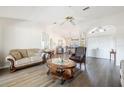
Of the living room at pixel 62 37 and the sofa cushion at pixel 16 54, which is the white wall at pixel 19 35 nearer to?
the living room at pixel 62 37

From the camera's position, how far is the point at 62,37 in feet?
9.32

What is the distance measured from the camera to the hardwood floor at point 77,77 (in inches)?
102

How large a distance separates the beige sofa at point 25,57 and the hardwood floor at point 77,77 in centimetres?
17

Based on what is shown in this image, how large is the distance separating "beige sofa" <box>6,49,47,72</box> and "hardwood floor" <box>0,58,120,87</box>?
0.17m

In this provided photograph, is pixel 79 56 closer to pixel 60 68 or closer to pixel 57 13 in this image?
pixel 60 68

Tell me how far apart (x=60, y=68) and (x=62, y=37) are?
876mm

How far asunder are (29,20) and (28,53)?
99cm

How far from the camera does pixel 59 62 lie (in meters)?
3.05

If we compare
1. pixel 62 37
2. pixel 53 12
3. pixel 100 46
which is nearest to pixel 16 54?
pixel 62 37

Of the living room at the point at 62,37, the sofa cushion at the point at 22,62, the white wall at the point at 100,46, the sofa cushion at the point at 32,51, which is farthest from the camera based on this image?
the sofa cushion at the point at 22,62

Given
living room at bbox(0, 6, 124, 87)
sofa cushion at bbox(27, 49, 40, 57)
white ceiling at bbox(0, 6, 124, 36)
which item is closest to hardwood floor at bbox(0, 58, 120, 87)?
living room at bbox(0, 6, 124, 87)

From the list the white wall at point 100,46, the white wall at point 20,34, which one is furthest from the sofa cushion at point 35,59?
the white wall at point 100,46

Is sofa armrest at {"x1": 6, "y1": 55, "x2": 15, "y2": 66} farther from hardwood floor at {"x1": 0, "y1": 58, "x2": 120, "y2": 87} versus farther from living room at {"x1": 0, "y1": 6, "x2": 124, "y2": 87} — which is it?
hardwood floor at {"x1": 0, "y1": 58, "x2": 120, "y2": 87}
